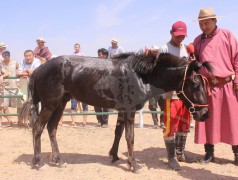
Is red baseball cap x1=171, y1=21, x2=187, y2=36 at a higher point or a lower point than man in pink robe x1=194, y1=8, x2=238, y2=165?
higher

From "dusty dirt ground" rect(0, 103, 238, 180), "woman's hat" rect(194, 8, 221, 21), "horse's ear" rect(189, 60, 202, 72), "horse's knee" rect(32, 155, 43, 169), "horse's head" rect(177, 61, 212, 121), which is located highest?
"woman's hat" rect(194, 8, 221, 21)

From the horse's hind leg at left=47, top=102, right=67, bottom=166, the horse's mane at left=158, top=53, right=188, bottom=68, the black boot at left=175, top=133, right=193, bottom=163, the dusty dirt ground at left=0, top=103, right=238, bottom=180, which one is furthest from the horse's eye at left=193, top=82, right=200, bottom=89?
the horse's hind leg at left=47, top=102, right=67, bottom=166

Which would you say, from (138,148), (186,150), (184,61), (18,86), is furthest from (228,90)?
(18,86)

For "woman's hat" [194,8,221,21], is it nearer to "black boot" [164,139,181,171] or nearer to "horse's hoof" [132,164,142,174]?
"black boot" [164,139,181,171]

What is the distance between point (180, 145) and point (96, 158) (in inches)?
55.8

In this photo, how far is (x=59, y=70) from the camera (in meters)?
4.72

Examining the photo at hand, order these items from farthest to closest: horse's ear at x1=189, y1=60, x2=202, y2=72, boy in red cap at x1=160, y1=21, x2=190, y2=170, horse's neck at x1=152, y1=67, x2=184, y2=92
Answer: boy in red cap at x1=160, y1=21, x2=190, y2=170 → horse's neck at x1=152, y1=67, x2=184, y2=92 → horse's ear at x1=189, y1=60, x2=202, y2=72

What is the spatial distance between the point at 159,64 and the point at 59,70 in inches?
58.9

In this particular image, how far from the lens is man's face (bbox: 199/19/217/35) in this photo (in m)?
4.58

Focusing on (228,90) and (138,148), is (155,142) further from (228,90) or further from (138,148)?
(228,90)

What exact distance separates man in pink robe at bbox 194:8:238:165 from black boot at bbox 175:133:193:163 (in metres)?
0.25

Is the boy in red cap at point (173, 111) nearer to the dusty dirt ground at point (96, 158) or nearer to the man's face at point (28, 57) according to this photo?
the dusty dirt ground at point (96, 158)

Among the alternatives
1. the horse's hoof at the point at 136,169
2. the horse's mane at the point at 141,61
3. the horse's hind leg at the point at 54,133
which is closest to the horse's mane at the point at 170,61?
the horse's mane at the point at 141,61

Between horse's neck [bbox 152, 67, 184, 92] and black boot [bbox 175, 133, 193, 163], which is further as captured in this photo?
black boot [bbox 175, 133, 193, 163]
